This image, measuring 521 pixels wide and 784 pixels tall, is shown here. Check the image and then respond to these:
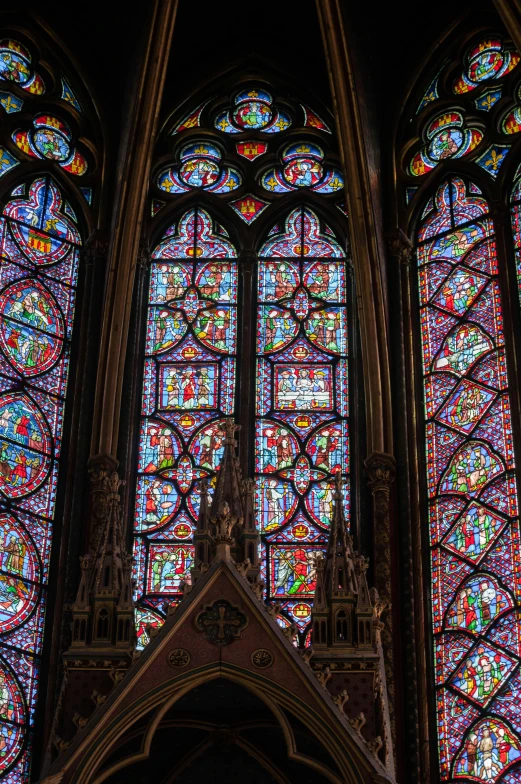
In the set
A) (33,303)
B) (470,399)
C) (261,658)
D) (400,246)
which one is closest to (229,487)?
(261,658)

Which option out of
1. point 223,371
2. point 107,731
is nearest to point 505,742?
point 107,731

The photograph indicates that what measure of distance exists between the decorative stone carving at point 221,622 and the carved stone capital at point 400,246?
21.3 feet

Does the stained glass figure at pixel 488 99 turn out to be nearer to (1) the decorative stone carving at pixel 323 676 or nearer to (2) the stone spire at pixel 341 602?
(2) the stone spire at pixel 341 602

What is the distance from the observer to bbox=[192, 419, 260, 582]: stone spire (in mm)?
15312

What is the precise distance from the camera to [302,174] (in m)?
21.2

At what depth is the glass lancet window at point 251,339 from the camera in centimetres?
1834

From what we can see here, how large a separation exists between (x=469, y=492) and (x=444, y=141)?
16.0ft

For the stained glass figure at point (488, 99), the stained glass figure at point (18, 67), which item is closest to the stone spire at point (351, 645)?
the stained glass figure at point (488, 99)

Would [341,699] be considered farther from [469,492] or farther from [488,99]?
[488,99]

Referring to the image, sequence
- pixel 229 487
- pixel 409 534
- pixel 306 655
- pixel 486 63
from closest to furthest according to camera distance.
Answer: pixel 306 655 < pixel 229 487 < pixel 409 534 < pixel 486 63

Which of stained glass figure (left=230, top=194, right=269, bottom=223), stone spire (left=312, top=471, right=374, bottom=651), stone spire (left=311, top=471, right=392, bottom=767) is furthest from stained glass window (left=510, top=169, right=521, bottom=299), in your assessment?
stone spire (left=311, top=471, right=392, bottom=767)

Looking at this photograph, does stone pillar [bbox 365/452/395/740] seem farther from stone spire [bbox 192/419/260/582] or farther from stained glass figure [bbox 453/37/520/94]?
stained glass figure [bbox 453/37/520/94]

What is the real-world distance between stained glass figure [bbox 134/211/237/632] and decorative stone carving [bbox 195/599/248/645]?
2.74 meters

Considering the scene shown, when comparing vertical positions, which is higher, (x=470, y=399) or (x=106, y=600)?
(x=470, y=399)
